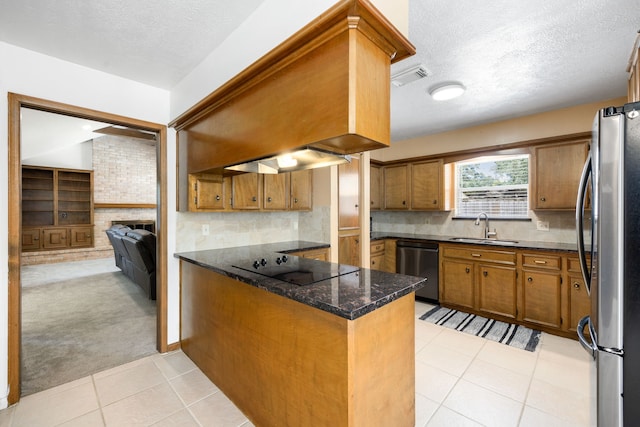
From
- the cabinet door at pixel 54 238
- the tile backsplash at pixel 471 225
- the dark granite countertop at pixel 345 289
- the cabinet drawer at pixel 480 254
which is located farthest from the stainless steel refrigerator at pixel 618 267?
the cabinet door at pixel 54 238

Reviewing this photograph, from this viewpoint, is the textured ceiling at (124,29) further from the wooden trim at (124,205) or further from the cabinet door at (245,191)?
the wooden trim at (124,205)

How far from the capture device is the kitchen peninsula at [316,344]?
126 centimetres

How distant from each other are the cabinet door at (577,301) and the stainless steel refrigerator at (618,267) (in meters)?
2.18

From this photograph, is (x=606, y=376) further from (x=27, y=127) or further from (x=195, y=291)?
(x=27, y=127)

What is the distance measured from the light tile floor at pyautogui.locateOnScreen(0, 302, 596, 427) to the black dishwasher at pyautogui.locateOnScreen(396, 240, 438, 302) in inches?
51.1

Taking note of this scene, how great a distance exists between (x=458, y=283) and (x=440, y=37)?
2.97 metres

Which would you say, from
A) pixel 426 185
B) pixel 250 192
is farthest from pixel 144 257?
pixel 426 185

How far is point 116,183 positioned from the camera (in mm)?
8102

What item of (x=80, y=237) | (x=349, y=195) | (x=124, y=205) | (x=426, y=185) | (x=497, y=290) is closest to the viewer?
(x=497, y=290)

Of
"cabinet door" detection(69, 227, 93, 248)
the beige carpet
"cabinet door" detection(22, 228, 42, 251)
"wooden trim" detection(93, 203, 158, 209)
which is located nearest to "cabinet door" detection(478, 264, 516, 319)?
the beige carpet

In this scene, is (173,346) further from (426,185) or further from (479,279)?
(426,185)

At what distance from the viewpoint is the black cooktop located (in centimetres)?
169

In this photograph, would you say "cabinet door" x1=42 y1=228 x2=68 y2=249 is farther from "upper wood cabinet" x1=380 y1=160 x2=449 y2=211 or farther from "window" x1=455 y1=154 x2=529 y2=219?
"window" x1=455 y1=154 x2=529 y2=219

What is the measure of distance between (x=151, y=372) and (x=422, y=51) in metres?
3.53
